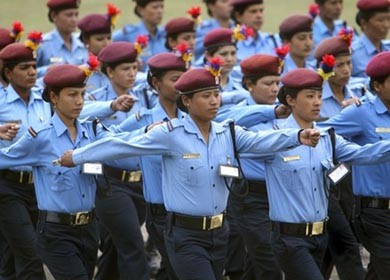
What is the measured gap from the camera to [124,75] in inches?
493

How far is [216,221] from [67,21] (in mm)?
6073

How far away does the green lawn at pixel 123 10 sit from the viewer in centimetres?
2486

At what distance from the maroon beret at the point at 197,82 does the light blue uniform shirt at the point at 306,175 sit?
76 cm

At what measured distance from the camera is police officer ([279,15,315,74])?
14133mm

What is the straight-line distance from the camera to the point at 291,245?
1007cm

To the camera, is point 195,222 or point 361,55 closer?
point 195,222

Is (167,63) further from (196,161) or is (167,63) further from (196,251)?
(196,251)

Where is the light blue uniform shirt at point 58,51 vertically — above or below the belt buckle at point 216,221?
above

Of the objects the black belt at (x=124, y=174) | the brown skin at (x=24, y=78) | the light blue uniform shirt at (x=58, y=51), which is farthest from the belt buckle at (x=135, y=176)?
the light blue uniform shirt at (x=58, y=51)

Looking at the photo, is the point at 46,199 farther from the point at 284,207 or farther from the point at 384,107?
the point at 384,107

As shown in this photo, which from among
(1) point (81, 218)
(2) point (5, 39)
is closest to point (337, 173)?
(1) point (81, 218)

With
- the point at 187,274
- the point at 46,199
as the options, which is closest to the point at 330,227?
the point at 187,274

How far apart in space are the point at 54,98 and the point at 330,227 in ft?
8.31

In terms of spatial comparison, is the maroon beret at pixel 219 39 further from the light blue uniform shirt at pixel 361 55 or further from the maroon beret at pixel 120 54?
the light blue uniform shirt at pixel 361 55
